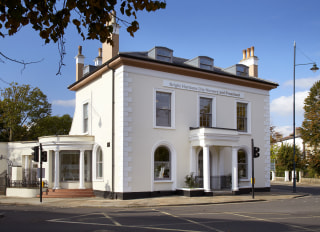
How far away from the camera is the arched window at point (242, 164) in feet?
80.7

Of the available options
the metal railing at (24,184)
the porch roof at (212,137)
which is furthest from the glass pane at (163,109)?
the metal railing at (24,184)

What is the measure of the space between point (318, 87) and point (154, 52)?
32091 mm

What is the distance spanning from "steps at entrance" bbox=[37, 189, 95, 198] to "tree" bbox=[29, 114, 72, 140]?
67.2 ft

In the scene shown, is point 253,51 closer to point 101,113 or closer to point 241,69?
point 241,69

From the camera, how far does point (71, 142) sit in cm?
2242

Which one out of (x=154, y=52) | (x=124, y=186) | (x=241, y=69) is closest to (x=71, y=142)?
(x=124, y=186)

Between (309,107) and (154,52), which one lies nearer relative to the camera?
(154,52)

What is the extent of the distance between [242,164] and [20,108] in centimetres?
2431

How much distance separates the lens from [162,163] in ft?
69.8

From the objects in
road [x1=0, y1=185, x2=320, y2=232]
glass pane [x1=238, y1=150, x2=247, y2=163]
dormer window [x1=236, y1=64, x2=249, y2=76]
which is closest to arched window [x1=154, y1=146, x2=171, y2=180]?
glass pane [x1=238, y1=150, x2=247, y2=163]

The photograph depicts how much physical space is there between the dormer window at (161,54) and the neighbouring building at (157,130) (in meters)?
0.06

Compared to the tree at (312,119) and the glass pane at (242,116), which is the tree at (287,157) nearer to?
the tree at (312,119)

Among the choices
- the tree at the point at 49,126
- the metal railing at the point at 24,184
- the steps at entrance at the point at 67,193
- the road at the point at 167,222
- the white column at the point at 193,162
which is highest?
the tree at the point at 49,126

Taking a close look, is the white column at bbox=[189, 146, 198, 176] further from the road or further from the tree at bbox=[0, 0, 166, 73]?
the tree at bbox=[0, 0, 166, 73]
